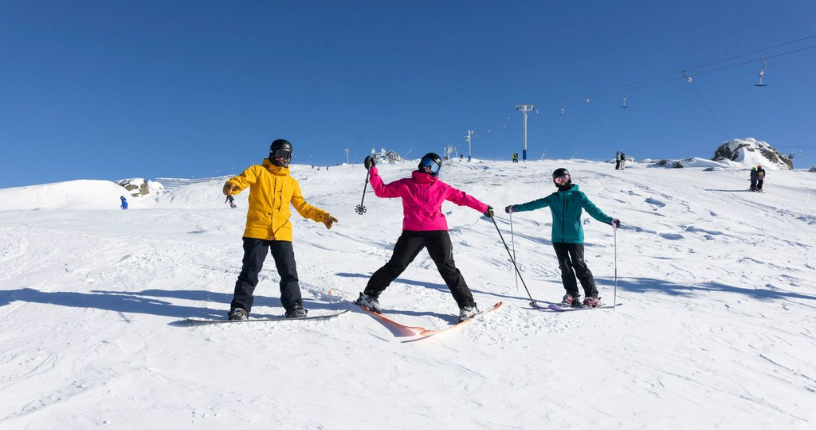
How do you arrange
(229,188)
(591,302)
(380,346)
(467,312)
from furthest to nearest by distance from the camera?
(591,302)
(467,312)
(229,188)
(380,346)

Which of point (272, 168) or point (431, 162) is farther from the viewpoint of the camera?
point (431, 162)

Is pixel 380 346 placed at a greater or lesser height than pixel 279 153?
lesser

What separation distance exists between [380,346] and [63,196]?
42.4 metres

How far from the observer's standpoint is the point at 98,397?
8.54 feet

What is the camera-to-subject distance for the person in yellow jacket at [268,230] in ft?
13.3

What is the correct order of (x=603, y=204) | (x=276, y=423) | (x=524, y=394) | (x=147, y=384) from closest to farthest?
(x=276, y=423) → (x=147, y=384) → (x=524, y=394) → (x=603, y=204)

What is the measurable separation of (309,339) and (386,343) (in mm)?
611

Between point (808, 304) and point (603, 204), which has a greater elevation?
point (603, 204)

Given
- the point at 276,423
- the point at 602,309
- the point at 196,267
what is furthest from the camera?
the point at 196,267

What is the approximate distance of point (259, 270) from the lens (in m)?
4.03

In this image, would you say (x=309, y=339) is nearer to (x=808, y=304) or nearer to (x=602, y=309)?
(x=602, y=309)

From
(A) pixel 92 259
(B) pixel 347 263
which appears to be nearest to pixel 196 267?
(A) pixel 92 259

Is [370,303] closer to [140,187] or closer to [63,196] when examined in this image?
[63,196]

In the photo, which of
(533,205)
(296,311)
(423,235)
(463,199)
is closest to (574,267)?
(533,205)
